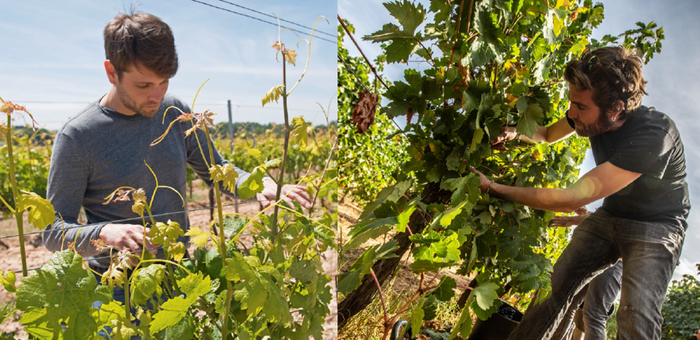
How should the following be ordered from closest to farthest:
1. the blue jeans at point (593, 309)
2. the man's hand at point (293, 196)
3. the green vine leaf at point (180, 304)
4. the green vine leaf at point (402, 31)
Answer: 1. the green vine leaf at point (180, 304)
2. the man's hand at point (293, 196)
3. the green vine leaf at point (402, 31)
4. the blue jeans at point (593, 309)

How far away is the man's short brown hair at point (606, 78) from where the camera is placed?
1.65m

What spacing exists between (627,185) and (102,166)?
176cm

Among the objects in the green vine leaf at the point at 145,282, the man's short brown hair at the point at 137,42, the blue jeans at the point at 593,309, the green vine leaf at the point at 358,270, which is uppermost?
the man's short brown hair at the point at 137,42

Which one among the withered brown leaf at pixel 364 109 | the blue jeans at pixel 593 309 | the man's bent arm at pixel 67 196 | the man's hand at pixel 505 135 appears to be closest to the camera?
the man's bent arm at pixel 67 196

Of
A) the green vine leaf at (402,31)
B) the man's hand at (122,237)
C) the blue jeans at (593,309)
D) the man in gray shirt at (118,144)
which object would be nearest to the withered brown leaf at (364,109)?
the green vine leaf at (402,31)

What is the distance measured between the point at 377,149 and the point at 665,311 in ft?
7.61

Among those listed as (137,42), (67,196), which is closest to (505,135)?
(137,42)

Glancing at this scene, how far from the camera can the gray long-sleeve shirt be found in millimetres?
929

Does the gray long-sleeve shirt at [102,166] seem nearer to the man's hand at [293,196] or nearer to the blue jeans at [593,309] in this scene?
the man's hand at [293,196]

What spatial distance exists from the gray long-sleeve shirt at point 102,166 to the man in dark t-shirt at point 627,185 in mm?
1043

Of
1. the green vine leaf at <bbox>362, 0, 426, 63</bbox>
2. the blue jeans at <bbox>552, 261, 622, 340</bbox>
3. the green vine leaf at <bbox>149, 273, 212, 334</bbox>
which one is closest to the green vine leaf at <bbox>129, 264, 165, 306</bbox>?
the green vine leaf at <bbox>149, 273, 212, 334</bbox>

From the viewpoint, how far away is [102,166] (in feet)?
3.26

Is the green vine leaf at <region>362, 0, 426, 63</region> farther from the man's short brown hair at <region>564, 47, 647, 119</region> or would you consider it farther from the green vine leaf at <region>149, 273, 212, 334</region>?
the green vine leaf at <region>149, 273, 212, 334</region>

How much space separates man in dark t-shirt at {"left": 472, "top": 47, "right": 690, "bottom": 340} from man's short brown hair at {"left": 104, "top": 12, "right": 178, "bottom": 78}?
111 centimetres
